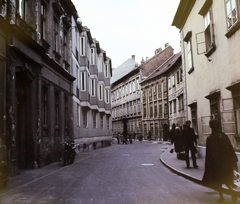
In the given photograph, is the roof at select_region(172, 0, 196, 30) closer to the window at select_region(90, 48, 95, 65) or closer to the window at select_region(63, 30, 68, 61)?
the window at select_region(63, 30, 68, 61)

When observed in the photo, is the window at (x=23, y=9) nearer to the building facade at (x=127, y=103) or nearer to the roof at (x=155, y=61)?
the building facade at (x=127, y=103)

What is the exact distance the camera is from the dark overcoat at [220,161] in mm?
7094

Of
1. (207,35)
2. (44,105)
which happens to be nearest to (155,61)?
(207,35)

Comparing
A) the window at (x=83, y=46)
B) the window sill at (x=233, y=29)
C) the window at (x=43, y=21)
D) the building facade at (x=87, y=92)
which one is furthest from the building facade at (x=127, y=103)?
the window sill at (x=233, y=29)

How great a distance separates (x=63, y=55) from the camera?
21.2 m

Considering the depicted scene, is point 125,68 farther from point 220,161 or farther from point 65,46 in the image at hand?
point 220,161

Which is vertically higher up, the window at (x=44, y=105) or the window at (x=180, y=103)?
the window at (x=180, y=103)

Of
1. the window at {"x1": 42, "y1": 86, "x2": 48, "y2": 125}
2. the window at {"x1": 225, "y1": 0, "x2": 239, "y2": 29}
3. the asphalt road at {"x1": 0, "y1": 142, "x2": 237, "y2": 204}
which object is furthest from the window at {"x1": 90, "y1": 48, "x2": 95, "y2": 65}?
the asphalt road at {"x1": 0, "y1": 142, "x2": 237, "y2": 204}

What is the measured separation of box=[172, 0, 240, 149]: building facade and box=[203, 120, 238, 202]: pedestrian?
4437 mm

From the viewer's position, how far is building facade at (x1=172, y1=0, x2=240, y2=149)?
12.0 metres

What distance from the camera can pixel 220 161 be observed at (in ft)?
23.5

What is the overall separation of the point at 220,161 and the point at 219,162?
0.10 ft

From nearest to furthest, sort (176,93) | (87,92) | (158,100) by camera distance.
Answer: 1. (87,92)
2. (176,93)
3. (158,100)

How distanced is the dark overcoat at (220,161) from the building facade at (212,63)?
4475 mm
